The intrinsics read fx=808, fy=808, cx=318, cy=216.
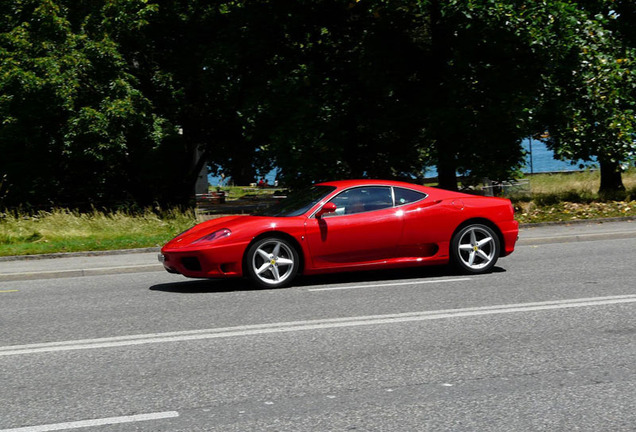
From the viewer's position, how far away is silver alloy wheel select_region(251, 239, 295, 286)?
973 cm

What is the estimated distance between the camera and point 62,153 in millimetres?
23891

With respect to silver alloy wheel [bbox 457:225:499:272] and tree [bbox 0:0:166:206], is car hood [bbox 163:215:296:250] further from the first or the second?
tree [bbox 0:0:166:206]

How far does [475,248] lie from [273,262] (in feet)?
8.82

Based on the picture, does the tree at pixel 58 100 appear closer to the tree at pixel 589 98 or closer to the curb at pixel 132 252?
the curb at pixel 132 252

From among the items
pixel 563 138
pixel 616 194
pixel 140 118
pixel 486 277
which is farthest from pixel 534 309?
pixel 140 118

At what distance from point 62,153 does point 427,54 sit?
1101 centimetres

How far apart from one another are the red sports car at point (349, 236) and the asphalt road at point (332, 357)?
32 centimetres

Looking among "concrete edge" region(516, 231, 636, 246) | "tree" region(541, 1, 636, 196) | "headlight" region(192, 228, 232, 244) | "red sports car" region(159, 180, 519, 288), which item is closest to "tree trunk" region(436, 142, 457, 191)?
"tree" region(541, 1, 636, 196)

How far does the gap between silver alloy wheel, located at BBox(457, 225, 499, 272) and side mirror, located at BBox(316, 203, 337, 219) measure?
175cm

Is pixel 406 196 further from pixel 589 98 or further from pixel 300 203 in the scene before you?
pixel 589 98

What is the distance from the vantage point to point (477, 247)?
34.5 ft

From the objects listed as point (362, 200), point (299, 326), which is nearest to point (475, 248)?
point (362, 200)

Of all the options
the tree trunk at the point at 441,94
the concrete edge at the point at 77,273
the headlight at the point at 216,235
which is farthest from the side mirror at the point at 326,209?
the tree trunk at the point at 441,94

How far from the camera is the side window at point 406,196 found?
Answer: 10.4 meters
